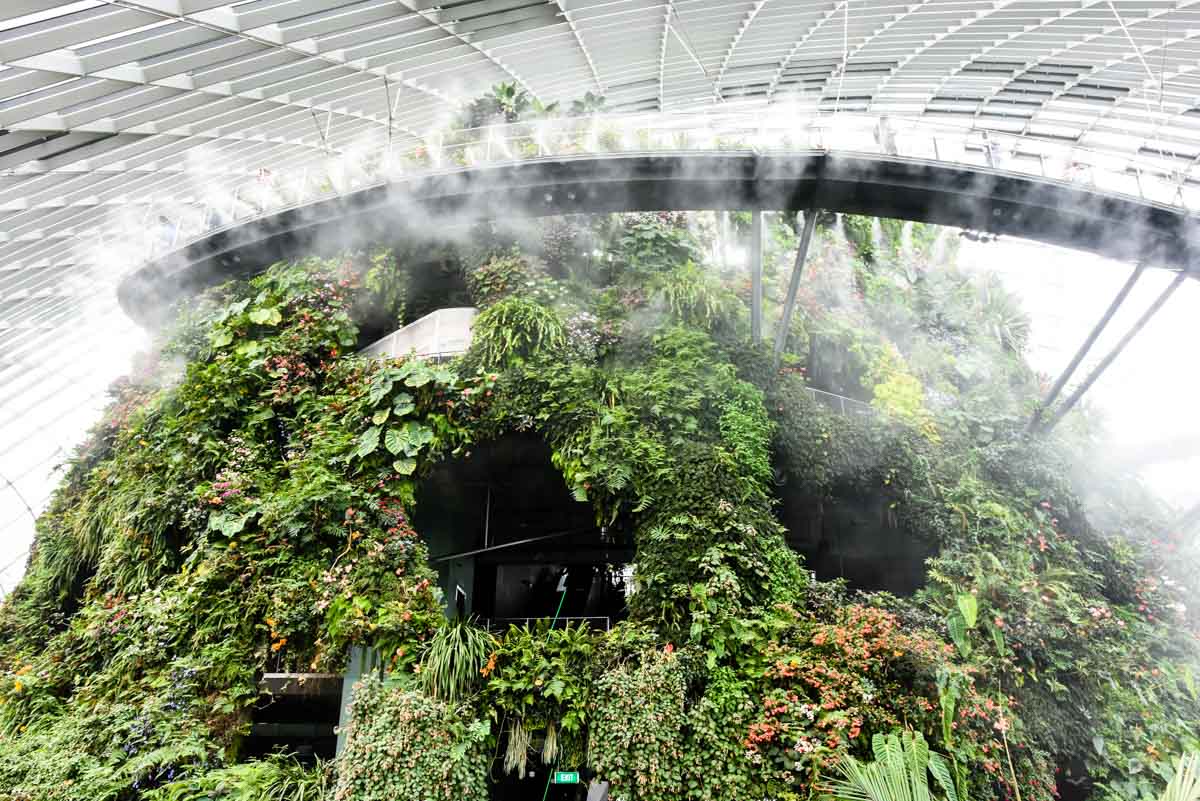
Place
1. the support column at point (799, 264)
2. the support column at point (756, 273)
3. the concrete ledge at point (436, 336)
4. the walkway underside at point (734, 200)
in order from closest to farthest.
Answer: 1. the walkway underside at point (734, 200)
2. the support column at point (799, 264)
3. the support column at point (756, 273)
4. the concrete ledge at point (436, 336)

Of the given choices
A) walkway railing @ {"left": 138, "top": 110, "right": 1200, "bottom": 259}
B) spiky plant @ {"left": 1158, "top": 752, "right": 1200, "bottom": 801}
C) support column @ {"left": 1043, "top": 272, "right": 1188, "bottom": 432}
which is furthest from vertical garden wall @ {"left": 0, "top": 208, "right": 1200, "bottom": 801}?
spiky plant @ {"left": 1158, "top": 752, "right": 1200, "bottom": 801}

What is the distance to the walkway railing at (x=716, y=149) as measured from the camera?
28.9 ft

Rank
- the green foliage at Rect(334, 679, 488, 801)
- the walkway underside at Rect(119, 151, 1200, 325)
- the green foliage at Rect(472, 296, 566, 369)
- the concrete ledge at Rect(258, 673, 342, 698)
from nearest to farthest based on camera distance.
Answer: the green foliage at Rect(334, 679, 488, 801) → the walkway underside at Rect(119, 151, 1200, 325) → the green foliage at Rect(472, 296, 566, 369) → the concrete ledge at Rect(258, 673, 342, 698)

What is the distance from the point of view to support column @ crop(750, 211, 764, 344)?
9.58m

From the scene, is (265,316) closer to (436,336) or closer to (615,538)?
(436,336)

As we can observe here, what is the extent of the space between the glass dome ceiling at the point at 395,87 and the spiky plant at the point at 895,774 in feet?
21.8

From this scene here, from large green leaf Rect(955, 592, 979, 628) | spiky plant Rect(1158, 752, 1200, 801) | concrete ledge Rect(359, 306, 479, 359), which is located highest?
concrete ledge Rect(359, 306, 479, 359)

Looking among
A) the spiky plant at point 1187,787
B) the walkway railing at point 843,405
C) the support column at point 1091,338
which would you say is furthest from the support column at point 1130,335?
the spiky plant at point 1187,787

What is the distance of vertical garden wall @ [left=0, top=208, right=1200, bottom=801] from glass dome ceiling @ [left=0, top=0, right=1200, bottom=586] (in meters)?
2.53

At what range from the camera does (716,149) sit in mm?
9438

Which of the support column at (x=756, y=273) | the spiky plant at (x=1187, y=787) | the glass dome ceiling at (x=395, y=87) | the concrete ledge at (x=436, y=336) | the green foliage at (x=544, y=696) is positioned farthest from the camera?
the concrete ledge at (x=436, y=336)

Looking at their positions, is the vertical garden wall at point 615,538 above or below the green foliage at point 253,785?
above

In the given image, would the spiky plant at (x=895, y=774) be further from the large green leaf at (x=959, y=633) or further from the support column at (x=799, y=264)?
the support column at (x=799, y=264)

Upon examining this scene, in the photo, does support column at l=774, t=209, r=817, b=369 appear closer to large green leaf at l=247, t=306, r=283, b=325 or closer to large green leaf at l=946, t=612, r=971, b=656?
large green leaf at l=946, t=612, r=971, b=656
